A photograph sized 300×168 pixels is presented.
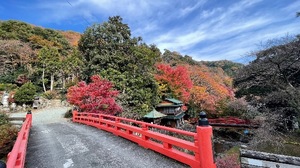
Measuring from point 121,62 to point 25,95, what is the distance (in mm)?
14879

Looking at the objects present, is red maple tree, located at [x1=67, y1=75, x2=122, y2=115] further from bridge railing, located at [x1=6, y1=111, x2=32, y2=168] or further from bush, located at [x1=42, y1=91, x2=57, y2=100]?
bush, located at [x1=42, y1=91, x2=57, y2=100]

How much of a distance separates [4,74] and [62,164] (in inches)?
1260

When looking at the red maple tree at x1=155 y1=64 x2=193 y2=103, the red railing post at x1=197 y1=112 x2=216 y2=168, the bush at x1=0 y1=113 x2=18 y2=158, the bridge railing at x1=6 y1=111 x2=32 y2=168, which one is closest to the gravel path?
the bridge railing at x1=6 y1=111 x2=32 y2=168

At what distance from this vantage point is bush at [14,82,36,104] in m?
24.8

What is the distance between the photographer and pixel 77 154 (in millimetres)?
5312

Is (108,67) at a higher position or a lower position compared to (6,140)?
higher

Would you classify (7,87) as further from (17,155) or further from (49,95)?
(17,155)

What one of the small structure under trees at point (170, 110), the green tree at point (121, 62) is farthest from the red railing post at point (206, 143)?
the small structure under trees at point (170, 110)

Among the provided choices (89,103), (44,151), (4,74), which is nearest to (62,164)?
(44,151)

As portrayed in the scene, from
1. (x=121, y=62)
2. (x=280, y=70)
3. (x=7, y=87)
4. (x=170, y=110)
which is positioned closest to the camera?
(x=280, y=70)

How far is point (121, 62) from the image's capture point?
20344mm

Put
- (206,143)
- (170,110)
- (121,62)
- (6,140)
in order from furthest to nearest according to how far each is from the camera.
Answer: (170,110)
(121,62)
(6,140)
(206,143)

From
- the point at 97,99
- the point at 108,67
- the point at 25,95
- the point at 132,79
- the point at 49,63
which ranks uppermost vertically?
the point at 49,63

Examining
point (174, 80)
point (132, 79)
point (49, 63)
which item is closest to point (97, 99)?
point (132, 79)
